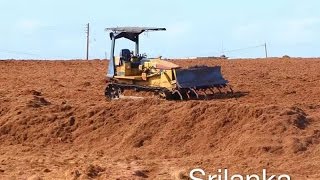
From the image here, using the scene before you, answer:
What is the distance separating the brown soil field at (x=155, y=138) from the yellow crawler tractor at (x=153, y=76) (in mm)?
1252

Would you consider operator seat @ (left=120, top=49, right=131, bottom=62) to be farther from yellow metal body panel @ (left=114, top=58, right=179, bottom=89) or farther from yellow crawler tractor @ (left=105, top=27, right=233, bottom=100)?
yellow metal body panel @ (left=114, top=58, right=179, bottom=89)

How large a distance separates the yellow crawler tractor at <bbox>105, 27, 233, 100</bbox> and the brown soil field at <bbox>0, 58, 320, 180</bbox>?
1.25 meters

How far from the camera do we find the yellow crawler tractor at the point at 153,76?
59.0 feet

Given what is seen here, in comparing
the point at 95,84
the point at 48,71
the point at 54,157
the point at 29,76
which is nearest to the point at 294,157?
the point at 54,157

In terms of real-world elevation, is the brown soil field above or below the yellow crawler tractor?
below

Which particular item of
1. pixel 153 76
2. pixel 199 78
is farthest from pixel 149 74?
pixel 199 78

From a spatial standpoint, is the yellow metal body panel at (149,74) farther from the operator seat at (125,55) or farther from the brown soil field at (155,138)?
the brown soil field at (155,138)

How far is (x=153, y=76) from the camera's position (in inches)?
726

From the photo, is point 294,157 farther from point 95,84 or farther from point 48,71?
point 48,71

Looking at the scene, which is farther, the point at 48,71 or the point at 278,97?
the point at 48,71

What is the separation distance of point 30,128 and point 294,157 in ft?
21.2

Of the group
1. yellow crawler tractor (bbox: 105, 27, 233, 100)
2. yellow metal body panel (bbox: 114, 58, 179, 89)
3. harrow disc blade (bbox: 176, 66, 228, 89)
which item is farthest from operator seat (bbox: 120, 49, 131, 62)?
harrow disc blade (bbox: 176, 66, 228, 89)

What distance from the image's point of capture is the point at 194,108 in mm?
14586

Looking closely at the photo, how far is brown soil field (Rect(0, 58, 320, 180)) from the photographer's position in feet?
38.3
